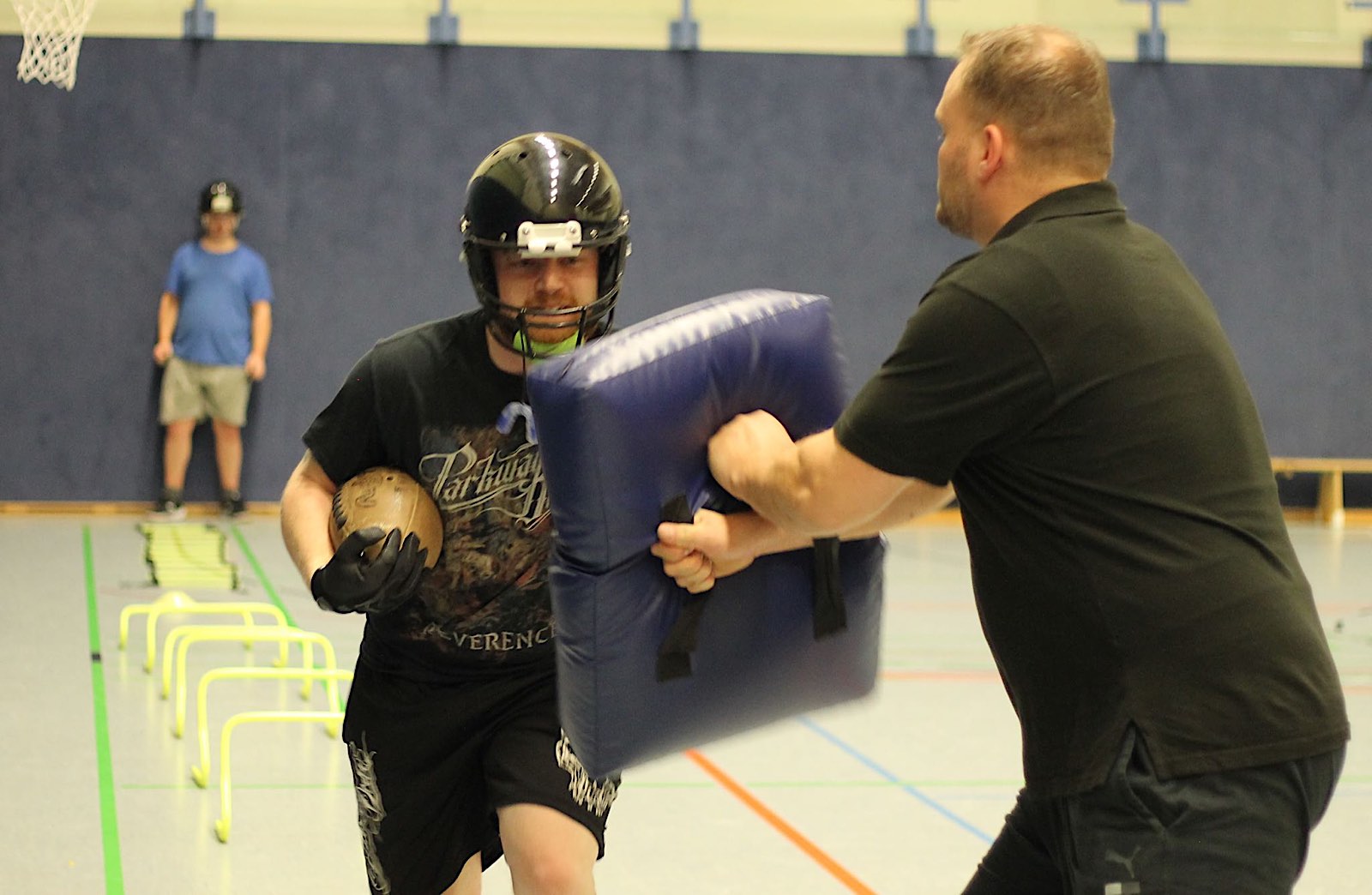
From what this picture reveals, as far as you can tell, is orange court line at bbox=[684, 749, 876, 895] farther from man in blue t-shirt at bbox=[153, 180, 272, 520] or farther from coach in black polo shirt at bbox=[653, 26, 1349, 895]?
man in blue t-shirt at bbox=[153, 180, 272, 520]

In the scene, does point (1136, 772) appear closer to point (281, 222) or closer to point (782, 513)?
point (782, 513)

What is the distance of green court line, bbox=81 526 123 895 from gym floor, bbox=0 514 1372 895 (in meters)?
0.01

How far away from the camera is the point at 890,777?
584cm

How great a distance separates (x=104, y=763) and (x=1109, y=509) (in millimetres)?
4387

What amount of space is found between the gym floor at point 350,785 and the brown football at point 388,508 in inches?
33.5

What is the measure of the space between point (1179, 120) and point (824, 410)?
12051 millimetres

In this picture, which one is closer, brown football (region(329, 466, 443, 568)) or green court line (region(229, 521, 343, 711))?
brown football (region(329, 466, 443, 568))

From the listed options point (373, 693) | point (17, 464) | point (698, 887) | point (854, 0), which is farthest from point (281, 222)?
point (373, 693)

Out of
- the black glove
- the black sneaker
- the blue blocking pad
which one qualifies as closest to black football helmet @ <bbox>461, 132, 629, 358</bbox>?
the blue blocking pad

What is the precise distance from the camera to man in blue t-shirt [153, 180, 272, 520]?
12.4 meters

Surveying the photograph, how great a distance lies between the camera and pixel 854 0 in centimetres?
1359

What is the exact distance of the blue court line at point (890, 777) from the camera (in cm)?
522

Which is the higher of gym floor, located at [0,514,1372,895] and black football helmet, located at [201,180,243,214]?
black football helmet, located at [201,180,243,214]

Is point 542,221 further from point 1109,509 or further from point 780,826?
point 780,826
